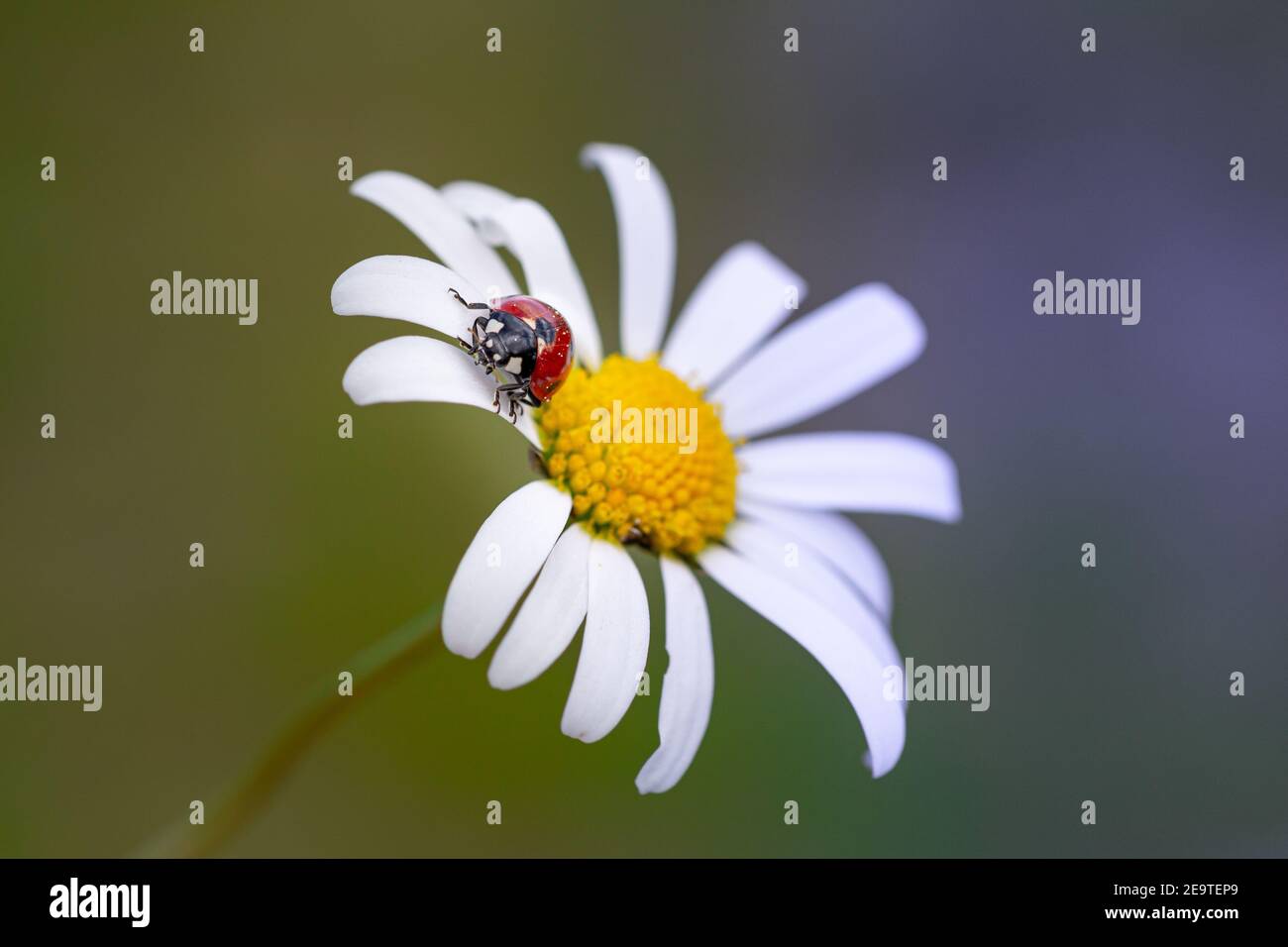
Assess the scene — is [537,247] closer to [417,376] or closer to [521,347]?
[521,347]

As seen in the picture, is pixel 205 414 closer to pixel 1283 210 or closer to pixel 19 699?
pixel 19 699

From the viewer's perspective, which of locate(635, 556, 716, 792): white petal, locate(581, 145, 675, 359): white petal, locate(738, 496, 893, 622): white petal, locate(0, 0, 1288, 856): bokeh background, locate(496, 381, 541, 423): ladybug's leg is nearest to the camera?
locate(635, 556, 716, 792): white petal

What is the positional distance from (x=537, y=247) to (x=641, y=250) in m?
0.33

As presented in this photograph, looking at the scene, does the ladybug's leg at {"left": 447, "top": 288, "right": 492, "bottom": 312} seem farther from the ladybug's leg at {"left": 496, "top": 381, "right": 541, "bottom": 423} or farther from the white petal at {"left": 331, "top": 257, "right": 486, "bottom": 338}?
the ladybug's leg at {"left": 496, "top": 381, "right": 541, "bottom": 423}

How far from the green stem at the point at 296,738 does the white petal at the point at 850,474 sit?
2.18ft

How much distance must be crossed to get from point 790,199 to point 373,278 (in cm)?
231

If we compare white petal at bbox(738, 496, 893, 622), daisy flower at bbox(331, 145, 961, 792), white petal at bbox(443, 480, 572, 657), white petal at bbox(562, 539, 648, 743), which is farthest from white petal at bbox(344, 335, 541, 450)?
white petal at bbox(738, 496, 893, 622)

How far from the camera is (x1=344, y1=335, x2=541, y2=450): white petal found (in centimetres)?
127

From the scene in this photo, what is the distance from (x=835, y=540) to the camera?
1889 millimetres

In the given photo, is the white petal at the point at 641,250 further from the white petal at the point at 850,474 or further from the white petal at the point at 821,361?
the white petal at the point at 850,474

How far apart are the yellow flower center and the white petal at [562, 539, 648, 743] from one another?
0.34 ft

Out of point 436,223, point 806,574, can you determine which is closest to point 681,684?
point 806,574

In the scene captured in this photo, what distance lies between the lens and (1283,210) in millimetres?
3070

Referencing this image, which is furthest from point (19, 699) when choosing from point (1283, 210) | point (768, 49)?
point (1283, 210)
